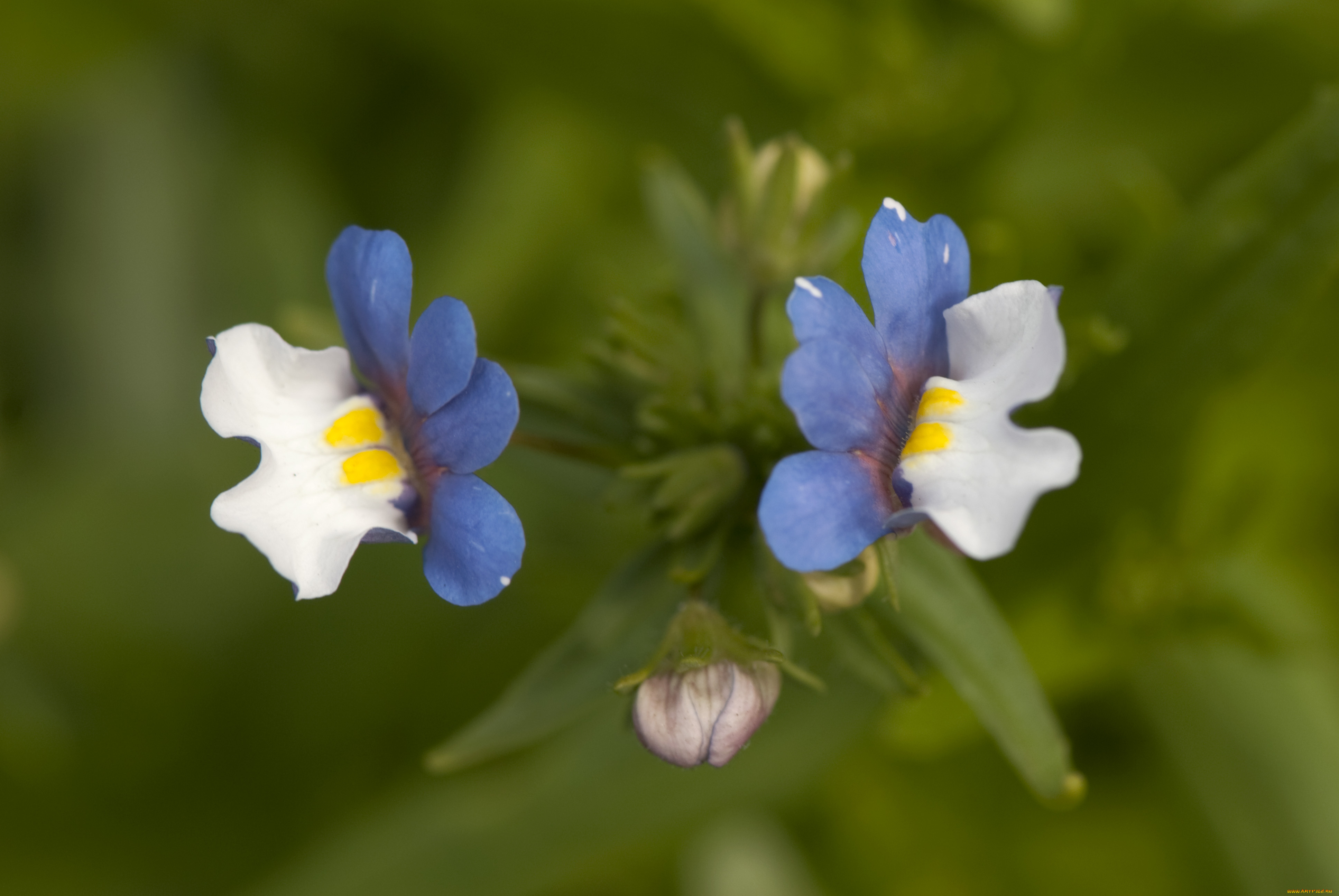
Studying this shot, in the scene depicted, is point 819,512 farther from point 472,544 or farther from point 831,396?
point 472,544

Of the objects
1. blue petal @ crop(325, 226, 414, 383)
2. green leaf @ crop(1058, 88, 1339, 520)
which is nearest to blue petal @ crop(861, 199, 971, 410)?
blue petal @ crop(325, 226, 414, 383)

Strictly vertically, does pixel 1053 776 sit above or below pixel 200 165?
below

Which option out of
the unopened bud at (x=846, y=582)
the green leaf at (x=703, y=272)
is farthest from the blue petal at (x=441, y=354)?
the green leaf at (x=703, y=272)

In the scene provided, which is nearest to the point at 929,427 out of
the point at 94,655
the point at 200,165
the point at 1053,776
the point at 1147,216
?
the point at 1053,776

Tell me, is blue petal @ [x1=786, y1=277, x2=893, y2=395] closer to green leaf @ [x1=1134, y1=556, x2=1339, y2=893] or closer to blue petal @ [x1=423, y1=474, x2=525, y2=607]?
blue petal @ [x1=423, y1=474, x2=525, y2=607]

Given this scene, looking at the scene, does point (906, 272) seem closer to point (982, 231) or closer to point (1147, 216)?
point (982, 231)

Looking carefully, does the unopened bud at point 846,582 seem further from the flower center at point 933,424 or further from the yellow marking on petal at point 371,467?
the yellow marking on petal at point 371,467

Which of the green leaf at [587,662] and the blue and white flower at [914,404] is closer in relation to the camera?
the blue and white flower at [914,404]
